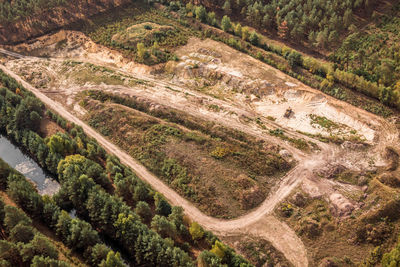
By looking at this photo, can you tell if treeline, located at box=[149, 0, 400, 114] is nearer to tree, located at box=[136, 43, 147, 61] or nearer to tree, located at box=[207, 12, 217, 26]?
tree, located at box=[207, 12, 217, 26]

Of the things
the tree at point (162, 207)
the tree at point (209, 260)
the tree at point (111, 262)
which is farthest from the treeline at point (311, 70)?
the tree at point (111, 262)

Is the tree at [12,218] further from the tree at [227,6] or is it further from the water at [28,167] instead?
the tree at [227,6]

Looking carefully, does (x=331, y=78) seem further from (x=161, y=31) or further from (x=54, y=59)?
(x=54, y=59)

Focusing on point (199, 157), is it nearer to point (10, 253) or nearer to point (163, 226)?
point (163, 226)

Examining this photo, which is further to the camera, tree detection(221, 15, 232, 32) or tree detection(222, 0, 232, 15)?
tree detection(222, 0, 232, 15)

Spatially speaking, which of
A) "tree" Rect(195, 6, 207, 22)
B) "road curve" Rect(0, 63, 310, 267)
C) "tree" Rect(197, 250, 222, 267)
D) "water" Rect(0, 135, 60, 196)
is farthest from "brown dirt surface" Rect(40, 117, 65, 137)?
"tree" Rect(195, 6, 207, 22)

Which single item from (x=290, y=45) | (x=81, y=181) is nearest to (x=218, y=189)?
(x=81, y=181)

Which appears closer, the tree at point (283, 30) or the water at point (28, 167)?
the water at point (28, 167)
